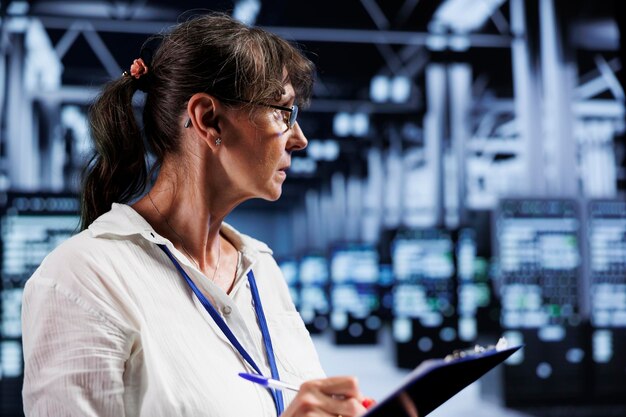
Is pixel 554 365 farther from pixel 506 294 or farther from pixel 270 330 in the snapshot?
pixel 270 330

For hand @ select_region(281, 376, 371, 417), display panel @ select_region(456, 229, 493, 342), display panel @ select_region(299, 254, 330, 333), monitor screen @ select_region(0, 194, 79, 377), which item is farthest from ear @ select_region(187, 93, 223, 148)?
display panel @ select_region(456, 229, 493, 342)

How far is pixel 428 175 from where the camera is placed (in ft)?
14.0

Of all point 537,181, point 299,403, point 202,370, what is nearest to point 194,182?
point 202,370

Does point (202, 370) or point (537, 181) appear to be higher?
point (537, 181)

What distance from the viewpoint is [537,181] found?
4.29 metres

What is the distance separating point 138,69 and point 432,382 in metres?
0.78

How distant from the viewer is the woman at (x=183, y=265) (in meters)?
1.05

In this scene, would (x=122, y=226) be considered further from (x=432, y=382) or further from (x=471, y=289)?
(x=471, y=289)

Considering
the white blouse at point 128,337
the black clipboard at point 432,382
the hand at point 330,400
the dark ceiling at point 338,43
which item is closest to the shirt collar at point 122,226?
the white blouse at point 128,337

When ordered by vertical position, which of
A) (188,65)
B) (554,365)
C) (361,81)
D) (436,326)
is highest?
(361,81)

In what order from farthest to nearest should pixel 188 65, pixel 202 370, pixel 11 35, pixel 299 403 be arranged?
pixel 11 35, pixel 188 65, pixel 202 370, pixel 299 403

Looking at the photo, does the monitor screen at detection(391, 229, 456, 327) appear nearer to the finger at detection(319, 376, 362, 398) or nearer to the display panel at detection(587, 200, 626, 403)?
the display panel at detection(587, 200, 626, 403)

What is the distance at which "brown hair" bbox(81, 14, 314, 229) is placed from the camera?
129cm

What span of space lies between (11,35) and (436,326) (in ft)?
8.86
